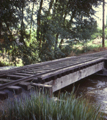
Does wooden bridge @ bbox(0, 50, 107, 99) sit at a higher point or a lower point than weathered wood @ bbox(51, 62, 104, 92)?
higher

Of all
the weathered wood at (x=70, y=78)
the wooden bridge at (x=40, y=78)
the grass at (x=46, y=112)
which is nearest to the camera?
the grass at (x=46, y=112)

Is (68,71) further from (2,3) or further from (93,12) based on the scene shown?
(93,12)

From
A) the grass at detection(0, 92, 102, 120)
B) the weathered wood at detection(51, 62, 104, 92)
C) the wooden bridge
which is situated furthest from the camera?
the weathered wood at detection(51, 62, 104, 92)

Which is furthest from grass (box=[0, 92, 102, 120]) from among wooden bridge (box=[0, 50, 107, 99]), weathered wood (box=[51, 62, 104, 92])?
weathered wood (box=[51, 62, 104, 92])

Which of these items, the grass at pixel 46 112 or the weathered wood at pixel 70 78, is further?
the weathered wood at pixel 70 78

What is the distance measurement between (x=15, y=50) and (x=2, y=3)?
137 inches

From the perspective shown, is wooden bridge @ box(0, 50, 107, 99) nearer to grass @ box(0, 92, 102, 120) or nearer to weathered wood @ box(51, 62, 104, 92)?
weathered wood @ box(51, 62, 104, 92)

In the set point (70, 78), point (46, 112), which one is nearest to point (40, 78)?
point (70, 78)

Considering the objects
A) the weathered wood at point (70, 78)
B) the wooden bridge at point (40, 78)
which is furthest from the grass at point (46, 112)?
the weathered wood at point (70, 78)

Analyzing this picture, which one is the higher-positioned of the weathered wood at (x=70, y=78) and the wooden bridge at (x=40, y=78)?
the wooden bridge at (x=40, y=78)

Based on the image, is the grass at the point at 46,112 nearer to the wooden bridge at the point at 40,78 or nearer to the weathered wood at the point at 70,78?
the wooden bridge at the point at 40,78

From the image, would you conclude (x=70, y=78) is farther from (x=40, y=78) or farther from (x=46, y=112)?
(x=46, y=112)

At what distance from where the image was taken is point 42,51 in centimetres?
1407

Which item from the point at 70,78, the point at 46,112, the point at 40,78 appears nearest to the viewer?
the point at 46,112
